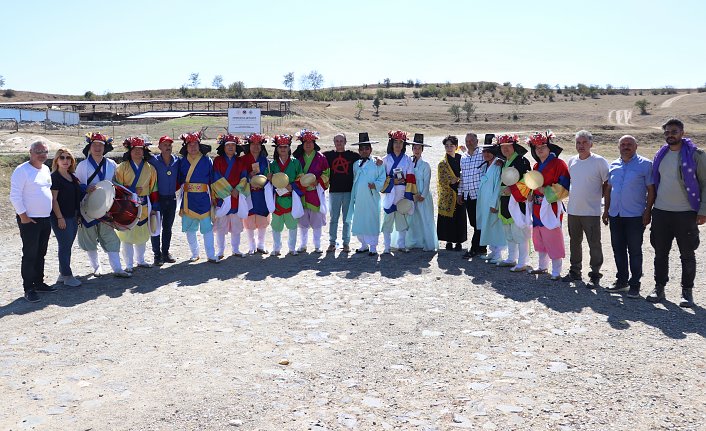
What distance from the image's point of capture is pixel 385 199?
983cm

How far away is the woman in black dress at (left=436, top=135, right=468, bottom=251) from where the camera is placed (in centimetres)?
984

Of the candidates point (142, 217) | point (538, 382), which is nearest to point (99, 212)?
point (142, 217)

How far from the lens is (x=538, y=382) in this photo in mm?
4965

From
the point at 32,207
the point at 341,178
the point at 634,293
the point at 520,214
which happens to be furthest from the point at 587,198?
the point at 32,207

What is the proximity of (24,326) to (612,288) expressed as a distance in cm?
645

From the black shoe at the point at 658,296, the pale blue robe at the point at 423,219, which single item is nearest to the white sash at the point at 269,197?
the pale blue robe at the point at 423,219

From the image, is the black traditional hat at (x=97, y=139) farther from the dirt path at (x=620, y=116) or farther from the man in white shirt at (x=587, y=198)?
the dirt path at (x=620, y=116)

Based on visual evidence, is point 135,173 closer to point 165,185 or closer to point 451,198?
point 165,185

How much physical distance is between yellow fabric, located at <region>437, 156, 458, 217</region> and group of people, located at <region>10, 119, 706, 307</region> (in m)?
0.02

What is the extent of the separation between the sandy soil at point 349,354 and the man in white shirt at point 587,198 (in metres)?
0.47

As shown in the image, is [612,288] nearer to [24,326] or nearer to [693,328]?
[693,328]

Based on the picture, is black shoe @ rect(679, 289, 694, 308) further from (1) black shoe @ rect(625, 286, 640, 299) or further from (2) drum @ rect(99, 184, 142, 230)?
(2) drum @ rect(99, 184, 142, 230)

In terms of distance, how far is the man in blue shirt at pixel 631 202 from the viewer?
7340 millimetres

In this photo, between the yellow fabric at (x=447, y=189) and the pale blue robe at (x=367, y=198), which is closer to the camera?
the pale blue robe at (x=367, y=198)
